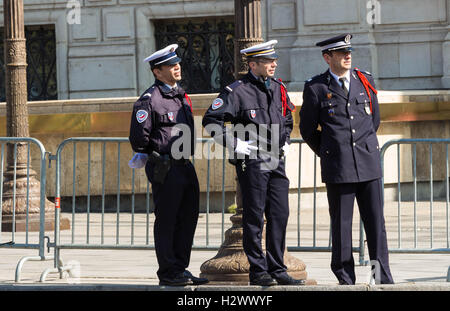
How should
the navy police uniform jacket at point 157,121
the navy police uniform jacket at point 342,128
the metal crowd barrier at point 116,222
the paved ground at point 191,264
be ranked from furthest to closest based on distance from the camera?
the metal crowd barrier at point 116,222 < the paved ground at point 191,264 < the navy police uniform jacket at point 342,128 < the navy police uniform jacket at point 157,121

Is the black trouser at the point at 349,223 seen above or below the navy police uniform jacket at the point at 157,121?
below

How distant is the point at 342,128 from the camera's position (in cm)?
824

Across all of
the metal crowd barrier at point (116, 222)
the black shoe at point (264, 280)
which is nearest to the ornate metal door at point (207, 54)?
the metal crowd barrier at point (116, 222)

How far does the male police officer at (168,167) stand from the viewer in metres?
8.16

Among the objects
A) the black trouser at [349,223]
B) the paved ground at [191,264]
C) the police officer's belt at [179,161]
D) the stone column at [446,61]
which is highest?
the stone column at [446,61]

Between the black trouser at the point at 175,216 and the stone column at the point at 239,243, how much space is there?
77 cm

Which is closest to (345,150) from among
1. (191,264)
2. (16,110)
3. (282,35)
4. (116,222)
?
(191,264)

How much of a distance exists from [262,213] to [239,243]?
1.09 m

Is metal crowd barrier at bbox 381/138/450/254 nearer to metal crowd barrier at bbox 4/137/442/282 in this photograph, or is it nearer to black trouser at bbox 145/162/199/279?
metal crowd barrier at bbox 4/137/442/282

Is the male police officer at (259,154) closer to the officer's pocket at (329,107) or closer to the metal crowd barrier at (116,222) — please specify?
the officer's pocket at (329,107)

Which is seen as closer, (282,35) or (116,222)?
(116,222)

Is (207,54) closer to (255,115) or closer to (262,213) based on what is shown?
(255,115)

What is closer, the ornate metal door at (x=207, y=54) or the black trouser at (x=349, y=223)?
the black trouser at (x=349, y=223)
